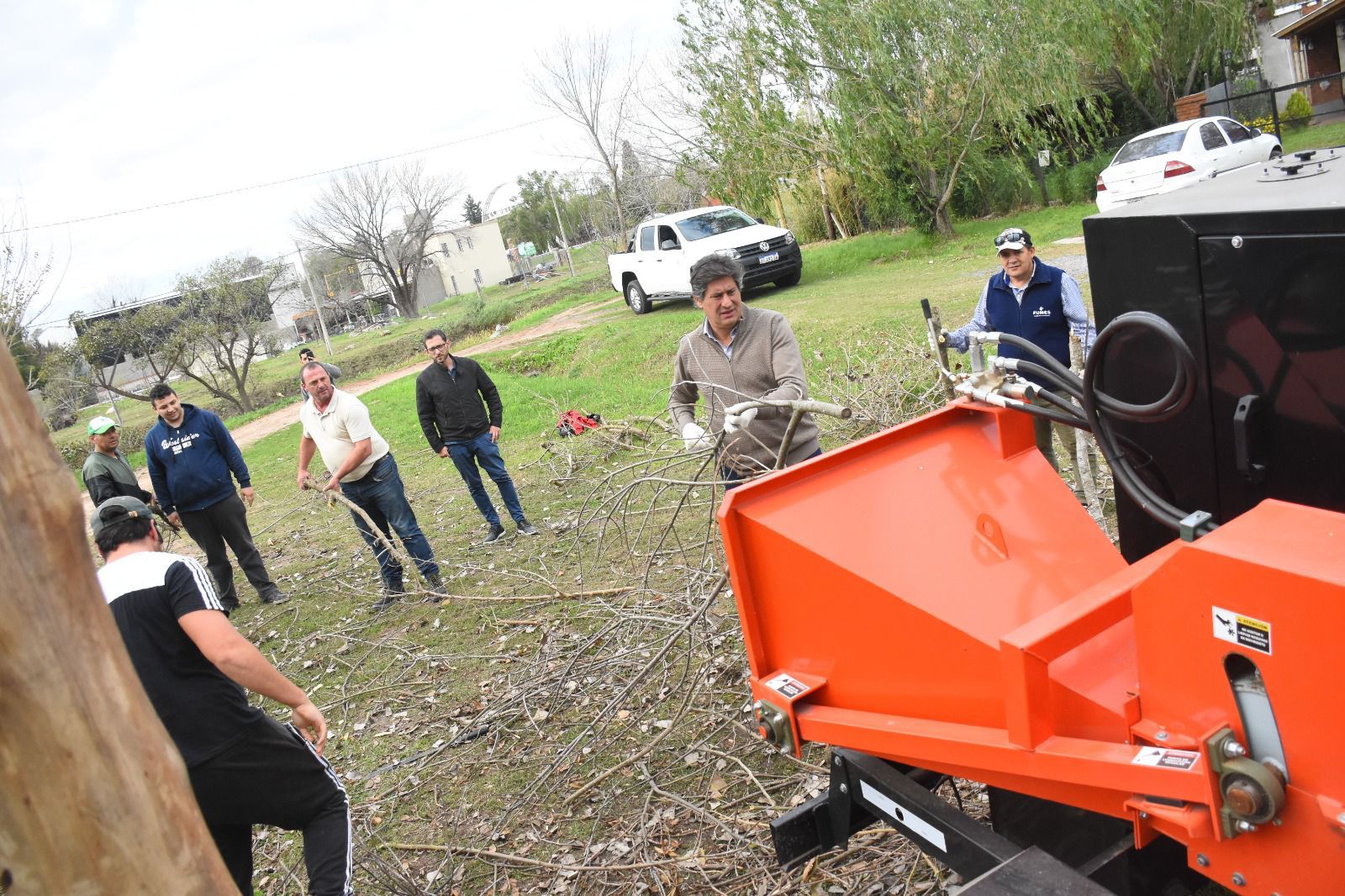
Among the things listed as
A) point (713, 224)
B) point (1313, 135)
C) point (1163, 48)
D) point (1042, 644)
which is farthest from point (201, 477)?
point (1313, 135)

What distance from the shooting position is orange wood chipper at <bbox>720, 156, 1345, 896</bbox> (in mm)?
1568

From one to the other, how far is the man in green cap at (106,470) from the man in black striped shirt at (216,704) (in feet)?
16.2

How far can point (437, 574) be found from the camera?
7.61 meters

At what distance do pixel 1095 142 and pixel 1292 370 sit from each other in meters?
22.9

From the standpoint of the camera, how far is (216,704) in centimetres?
326

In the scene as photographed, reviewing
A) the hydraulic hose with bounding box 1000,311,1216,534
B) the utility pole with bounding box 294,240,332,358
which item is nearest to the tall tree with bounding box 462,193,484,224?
the utility pole with bounding box 294,240,332,358

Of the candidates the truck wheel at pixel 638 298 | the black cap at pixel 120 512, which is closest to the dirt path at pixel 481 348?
the truck wheel at pixel 638 298

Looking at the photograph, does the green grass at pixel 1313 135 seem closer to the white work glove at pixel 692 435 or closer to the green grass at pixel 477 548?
the green grass at pixel 477 548

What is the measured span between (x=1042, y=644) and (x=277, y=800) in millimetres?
2622

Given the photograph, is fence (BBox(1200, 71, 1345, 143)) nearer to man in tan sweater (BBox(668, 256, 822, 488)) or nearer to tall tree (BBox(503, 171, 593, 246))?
man in tan sweater (BBox(668, 256, 822, 488))

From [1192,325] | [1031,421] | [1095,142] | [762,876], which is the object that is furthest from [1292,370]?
[1095,142]

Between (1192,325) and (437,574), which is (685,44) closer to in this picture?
(437,574)

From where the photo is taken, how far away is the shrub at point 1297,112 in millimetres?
26000

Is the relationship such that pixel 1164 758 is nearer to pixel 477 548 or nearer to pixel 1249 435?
pixel 1249 435
